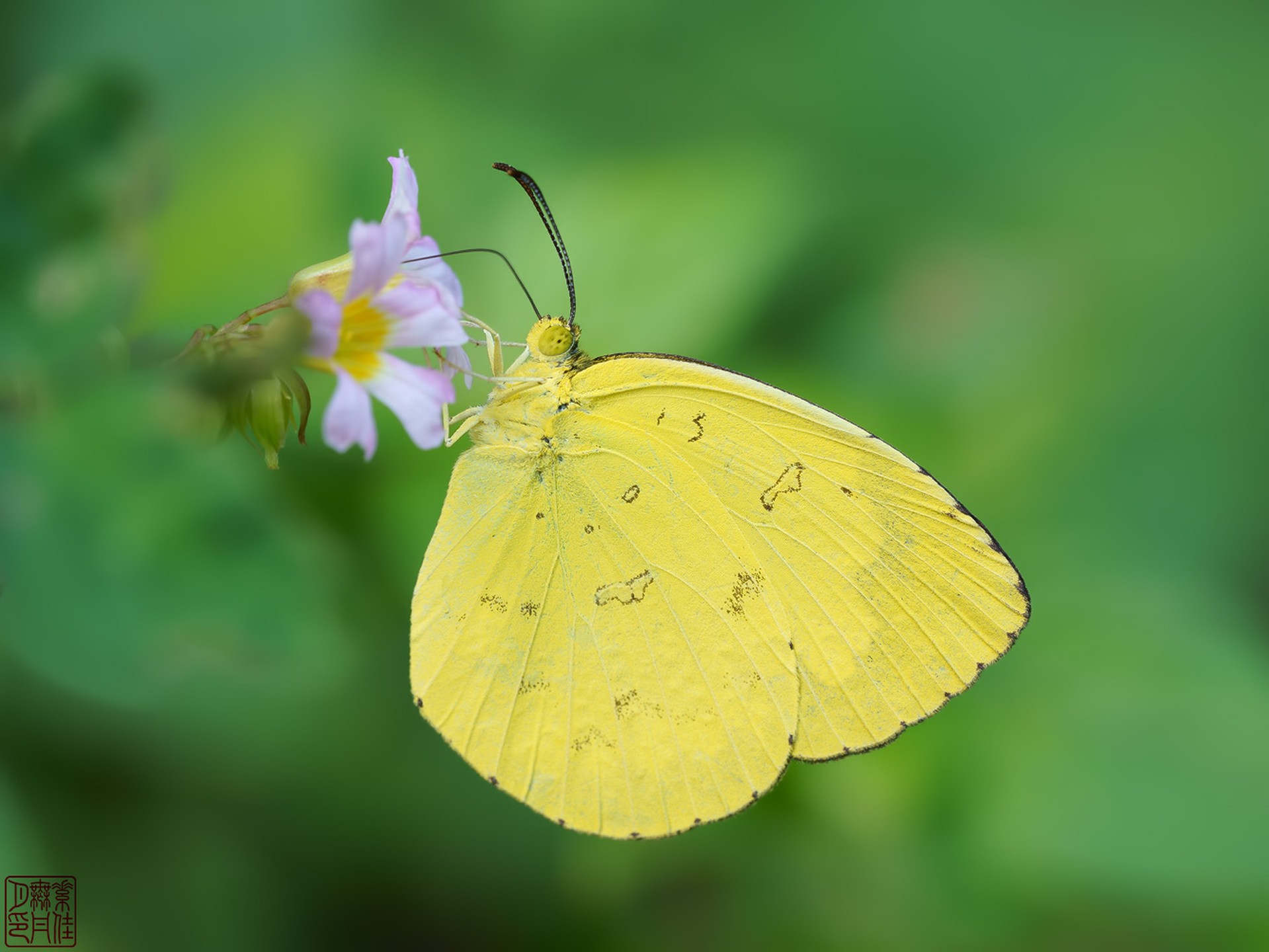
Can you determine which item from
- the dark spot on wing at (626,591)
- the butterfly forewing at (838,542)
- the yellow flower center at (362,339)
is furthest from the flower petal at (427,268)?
the dark spot on wing at (626,591)

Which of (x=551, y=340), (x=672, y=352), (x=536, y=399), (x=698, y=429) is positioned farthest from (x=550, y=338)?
(x=672, y=352)

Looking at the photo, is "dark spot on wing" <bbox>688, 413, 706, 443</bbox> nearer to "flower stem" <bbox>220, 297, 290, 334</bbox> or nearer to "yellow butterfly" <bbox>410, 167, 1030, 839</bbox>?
"yellow butterfly" <bbox>410, 167, 1030, 839</bbox>

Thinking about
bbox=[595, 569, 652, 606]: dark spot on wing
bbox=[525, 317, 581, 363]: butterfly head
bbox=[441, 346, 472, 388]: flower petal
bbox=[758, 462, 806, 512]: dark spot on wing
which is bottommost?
bbox=[595, 569, 652, 606]: dark spot on wing

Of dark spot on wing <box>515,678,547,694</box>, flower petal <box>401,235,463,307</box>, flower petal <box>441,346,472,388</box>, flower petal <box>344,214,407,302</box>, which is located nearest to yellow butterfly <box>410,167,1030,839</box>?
dark spot on wing <box>515,678,547,694</box>

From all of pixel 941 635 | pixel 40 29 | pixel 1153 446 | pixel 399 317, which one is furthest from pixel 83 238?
pixel 1153 446

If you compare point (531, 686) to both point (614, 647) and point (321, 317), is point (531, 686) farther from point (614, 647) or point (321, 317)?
point (321, 317)

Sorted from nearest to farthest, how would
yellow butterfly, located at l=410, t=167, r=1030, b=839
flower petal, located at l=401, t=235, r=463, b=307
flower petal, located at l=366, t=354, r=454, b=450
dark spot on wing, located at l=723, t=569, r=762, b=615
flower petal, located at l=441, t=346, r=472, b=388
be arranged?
1. flower petal, located at l=366, t=354, r=454, b=450
2. flower petal, located at l=401, t=235, r=463, b=307
3. flower petal, located at l=441, t=346, r=472, b=388
4. yellow butterfly, located at l=410, t=167, r=1030, b=839
5. dark spot on wing, located at l=723, t=569, r=762, b=615

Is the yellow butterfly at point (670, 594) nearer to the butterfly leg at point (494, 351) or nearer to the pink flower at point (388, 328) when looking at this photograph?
the butterfly leg at point (494, 351)
